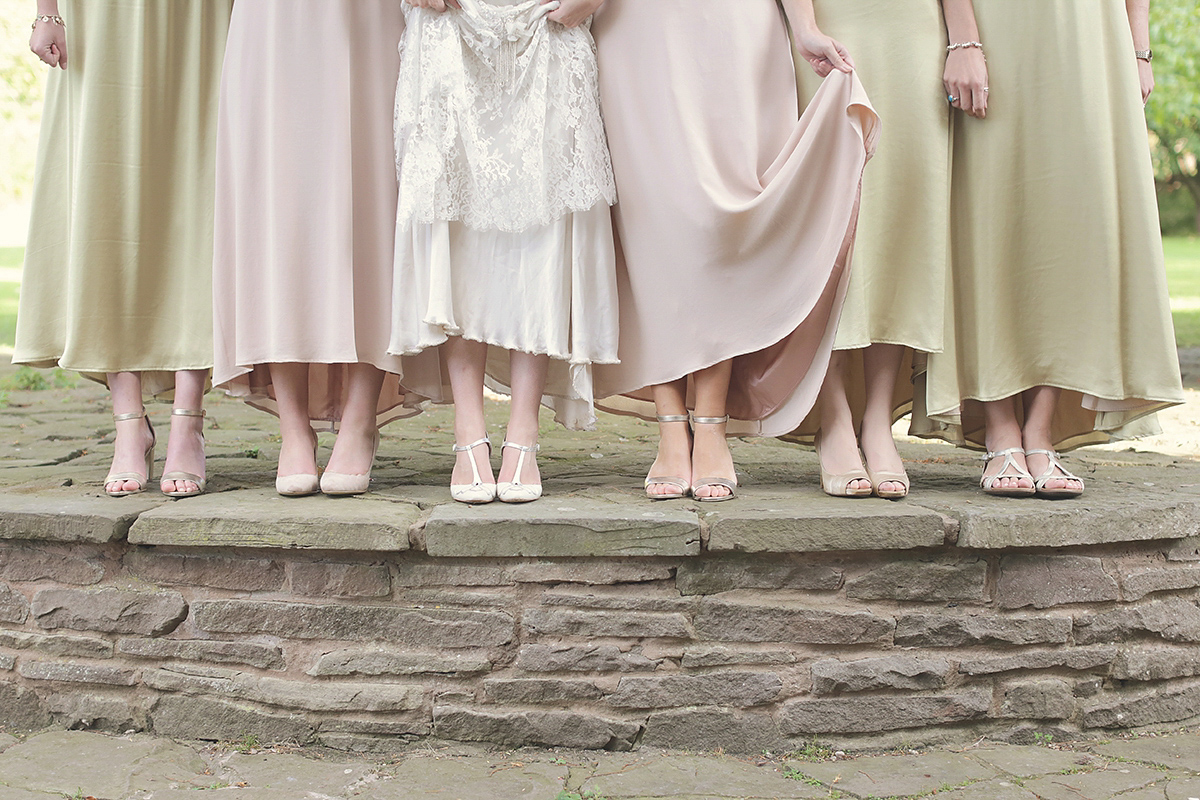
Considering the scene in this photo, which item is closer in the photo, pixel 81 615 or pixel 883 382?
pixel 81 615

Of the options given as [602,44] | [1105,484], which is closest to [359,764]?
[602,44]

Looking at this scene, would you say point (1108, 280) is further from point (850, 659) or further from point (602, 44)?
→ point (602, 44)

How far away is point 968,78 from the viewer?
257 cm

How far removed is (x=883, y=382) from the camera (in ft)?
8.92

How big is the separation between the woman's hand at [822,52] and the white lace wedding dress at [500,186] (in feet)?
1.70

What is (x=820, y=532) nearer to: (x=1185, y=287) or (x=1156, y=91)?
(x=1156, y=91)

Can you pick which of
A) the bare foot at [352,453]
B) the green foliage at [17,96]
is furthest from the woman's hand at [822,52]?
the green foliage at [17,96]

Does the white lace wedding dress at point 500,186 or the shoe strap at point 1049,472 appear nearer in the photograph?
the white lace wedding dress at point 500,186

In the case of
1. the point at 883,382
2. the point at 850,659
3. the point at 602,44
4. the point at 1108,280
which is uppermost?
the point at 602,44

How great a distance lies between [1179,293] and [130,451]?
48.5ft

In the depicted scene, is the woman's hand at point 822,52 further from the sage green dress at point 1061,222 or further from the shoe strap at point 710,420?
the shoe strap at point 710,420

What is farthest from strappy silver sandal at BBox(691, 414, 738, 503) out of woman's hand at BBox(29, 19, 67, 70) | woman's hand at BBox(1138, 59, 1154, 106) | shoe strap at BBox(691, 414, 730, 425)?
woman's hand at BBox(29, 19, 67, 70)

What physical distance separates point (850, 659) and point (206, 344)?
1784 millimetres
